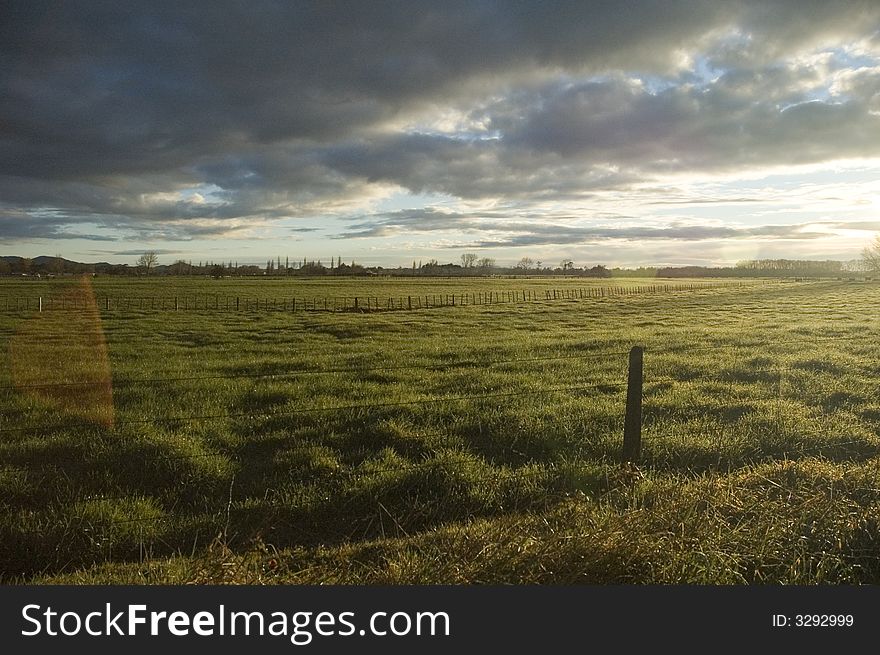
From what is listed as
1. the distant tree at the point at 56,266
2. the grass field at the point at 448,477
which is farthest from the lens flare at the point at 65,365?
the distant tree at the point at 56,266

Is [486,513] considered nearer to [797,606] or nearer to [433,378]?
[797,606]

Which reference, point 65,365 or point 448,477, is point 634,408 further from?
point 65,365

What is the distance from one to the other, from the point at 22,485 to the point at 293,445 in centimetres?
326

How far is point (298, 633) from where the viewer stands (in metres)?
4.09

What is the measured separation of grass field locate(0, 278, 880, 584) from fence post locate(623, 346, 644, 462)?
0.26m

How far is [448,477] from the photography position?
765 cm

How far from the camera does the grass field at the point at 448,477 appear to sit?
4863 mm

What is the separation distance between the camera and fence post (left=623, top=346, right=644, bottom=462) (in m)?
7.40

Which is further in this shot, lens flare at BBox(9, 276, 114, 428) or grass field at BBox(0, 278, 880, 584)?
lens flare at BBox(9, 276, 114, 428)

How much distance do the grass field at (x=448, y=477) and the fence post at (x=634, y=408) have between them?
0.26 m

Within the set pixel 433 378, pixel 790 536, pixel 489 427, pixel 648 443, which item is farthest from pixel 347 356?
pixel 790 536

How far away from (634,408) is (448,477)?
7.84 feet

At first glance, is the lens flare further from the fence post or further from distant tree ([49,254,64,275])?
distant tree ([49,254,64,275])

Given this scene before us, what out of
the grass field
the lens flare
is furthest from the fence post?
the lens flare
